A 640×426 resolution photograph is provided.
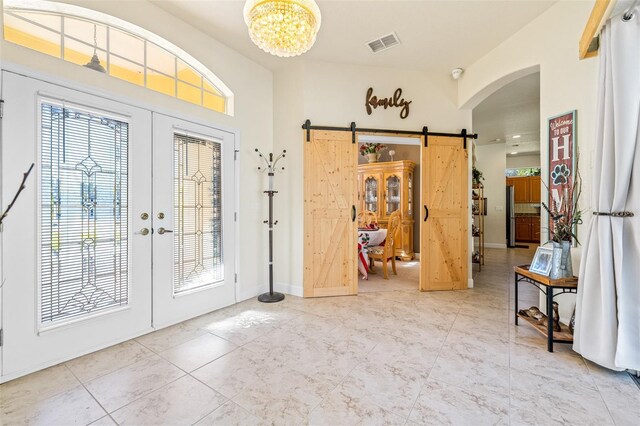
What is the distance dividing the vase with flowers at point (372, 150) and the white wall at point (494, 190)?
367 centimetres

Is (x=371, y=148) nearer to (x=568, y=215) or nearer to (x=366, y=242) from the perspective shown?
(x=366, y=242)

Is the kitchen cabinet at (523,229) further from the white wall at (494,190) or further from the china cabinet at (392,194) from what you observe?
the china cabinet at (392,194)

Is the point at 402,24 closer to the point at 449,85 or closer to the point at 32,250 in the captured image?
the point at 449,85

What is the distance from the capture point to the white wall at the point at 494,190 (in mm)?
8031

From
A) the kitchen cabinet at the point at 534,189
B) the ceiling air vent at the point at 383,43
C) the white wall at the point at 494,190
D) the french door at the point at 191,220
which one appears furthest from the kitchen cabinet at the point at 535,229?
the french door at the point at 191,220

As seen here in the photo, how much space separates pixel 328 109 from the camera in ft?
12.4

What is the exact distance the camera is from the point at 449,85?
407cm

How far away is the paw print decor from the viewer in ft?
8.44

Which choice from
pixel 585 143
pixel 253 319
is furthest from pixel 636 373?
pixel 253 319

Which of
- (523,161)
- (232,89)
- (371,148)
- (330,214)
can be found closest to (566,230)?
(330,214)

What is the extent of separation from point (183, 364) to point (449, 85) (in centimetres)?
473

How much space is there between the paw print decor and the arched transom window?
3797 mm

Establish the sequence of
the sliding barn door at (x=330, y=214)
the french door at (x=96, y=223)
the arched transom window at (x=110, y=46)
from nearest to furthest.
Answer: the french door at (x=96, y=223) < the arched transom window at (x=110, y=46) < the sliding barn door at (x=330, y=214)

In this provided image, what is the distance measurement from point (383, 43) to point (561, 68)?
6.07 feet
